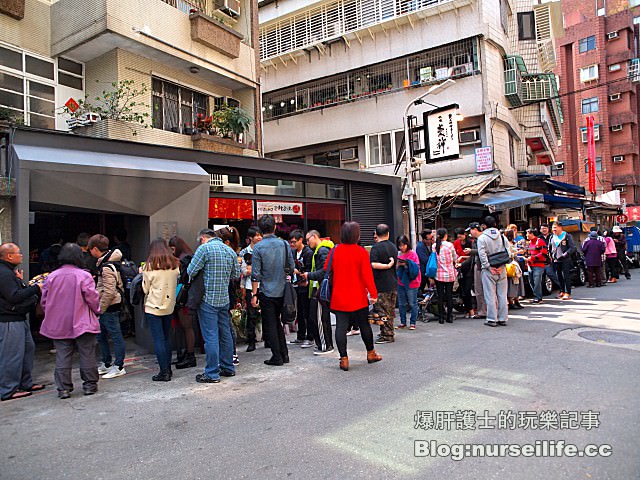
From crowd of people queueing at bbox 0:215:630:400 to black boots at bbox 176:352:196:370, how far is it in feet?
0.05

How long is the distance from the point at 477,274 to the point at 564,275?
3379 mm

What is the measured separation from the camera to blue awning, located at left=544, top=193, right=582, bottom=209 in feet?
67.8

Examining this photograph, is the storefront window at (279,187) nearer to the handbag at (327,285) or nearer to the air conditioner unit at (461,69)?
the handbag at (327,285)

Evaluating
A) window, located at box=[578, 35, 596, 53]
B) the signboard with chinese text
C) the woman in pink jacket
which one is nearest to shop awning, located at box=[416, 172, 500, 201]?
the signboard with chinese text

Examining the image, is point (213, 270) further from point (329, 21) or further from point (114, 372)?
point (329, 21)

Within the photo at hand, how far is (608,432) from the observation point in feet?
12.5

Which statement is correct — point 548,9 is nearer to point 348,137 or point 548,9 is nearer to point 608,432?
point 348,137

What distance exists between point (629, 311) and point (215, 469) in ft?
30.3

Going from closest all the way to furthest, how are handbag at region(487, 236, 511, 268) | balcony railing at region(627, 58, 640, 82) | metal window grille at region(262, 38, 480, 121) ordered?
handbag at region(487, 236, 511, 268) → metal window grille at region(262, 38, 480, 121) → balcony railing at region(627, 58, 640, 82)

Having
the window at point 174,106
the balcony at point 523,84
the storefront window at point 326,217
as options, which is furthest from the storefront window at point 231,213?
the balcony at point 523,84

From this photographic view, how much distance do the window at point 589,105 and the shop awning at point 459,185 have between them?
36.3 metres

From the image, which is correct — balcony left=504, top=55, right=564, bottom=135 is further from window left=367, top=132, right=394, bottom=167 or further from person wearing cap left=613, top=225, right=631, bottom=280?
person wearing cap left=613, top=225, right=631, bottom=280

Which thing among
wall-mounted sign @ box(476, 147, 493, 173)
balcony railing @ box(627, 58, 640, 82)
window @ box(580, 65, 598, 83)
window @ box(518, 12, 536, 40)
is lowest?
wall-mounted sign @ box(476, 147, 493, 173)

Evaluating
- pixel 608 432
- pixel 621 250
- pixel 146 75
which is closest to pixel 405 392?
pixel 608 432
